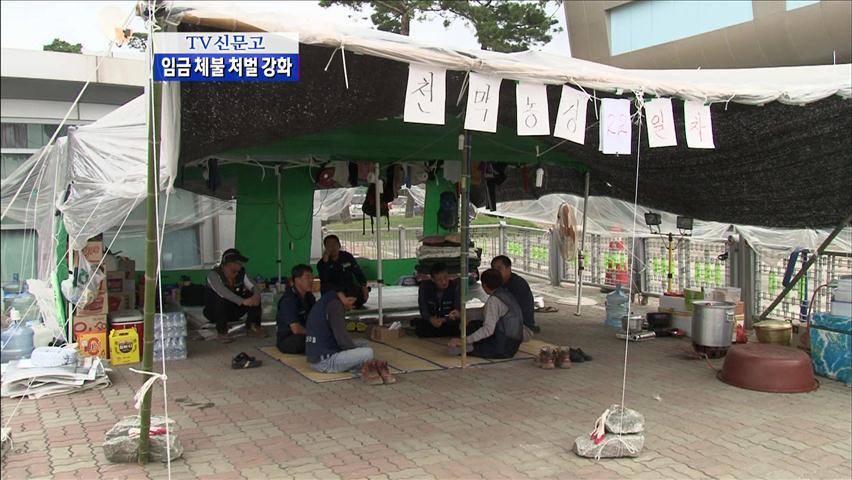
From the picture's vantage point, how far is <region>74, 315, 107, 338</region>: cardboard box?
259 inches

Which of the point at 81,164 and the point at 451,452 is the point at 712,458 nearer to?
the point at 451,452

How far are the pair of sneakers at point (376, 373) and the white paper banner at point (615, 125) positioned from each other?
107 inches

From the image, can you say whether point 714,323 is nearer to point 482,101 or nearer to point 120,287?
point 482,101

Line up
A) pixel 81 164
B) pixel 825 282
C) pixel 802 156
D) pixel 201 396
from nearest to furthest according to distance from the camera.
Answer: pixel 201 396
pixel 802 156
pixel 81 164
pixel 825 282

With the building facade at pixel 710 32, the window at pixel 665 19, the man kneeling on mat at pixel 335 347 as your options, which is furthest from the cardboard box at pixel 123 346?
the window at pixel 665 19

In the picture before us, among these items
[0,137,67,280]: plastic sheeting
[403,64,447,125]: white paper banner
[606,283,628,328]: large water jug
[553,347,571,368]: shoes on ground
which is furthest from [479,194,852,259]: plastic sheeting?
[0,137,67,280]: plastic sheeting

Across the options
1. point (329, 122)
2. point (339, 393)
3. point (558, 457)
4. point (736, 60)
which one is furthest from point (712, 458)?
point (736, 60)

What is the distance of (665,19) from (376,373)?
1457 centimetres

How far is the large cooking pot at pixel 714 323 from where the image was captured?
21.7 feet

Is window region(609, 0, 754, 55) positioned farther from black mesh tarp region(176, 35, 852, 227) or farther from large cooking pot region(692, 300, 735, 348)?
large cooking pot region(692, 300, 735, 348)

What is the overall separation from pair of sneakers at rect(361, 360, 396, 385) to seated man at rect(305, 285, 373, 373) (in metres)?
0.06

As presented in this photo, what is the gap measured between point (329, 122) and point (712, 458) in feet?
11.4

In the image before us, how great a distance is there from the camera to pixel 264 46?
3.56m

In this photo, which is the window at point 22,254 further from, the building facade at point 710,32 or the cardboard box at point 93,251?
the building facade at point 710,32
